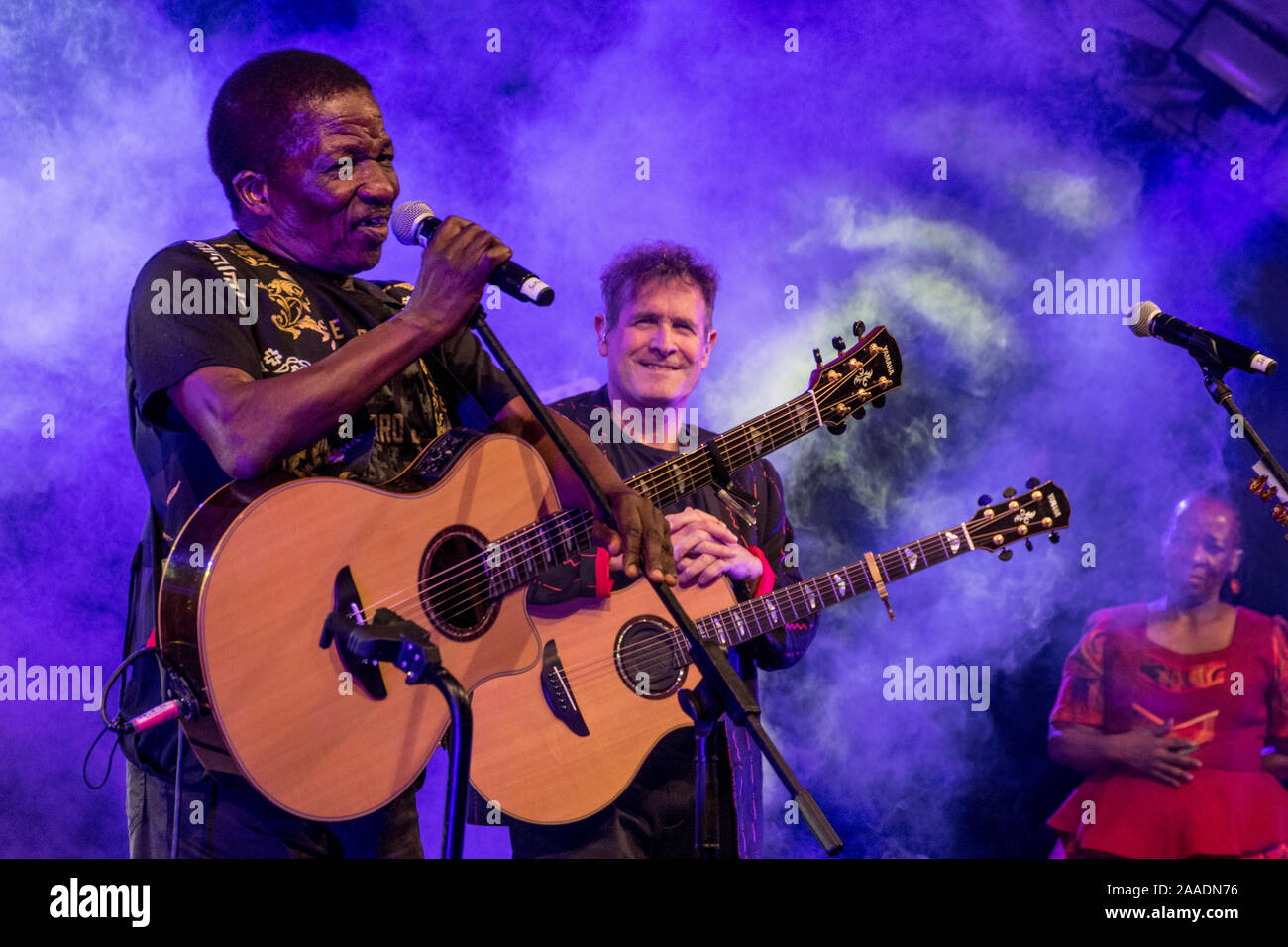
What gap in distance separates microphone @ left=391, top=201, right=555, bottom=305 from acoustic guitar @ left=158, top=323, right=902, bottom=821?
1.53 ft

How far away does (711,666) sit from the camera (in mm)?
2016

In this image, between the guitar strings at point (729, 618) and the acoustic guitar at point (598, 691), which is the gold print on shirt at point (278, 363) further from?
the guitar strings at point (729, 618)

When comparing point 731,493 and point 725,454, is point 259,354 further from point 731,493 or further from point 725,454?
point 731,493

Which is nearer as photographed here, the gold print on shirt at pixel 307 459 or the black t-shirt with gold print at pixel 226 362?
the black t-shirt with gold print at pixel 226 362

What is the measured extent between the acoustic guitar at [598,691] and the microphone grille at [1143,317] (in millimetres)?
1026

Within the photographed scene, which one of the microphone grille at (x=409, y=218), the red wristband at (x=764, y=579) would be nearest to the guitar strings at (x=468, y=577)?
the microphone grille at (x=409, y=218)

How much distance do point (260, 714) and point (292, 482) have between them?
44 centimetres

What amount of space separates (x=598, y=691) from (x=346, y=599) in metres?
0.87

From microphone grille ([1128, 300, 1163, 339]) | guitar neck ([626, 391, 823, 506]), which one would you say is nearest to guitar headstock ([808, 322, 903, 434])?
guitar neck ([626, 391, 823, 506])

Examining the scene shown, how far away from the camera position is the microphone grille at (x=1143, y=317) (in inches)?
133

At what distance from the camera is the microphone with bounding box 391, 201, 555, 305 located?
79.6 inches
